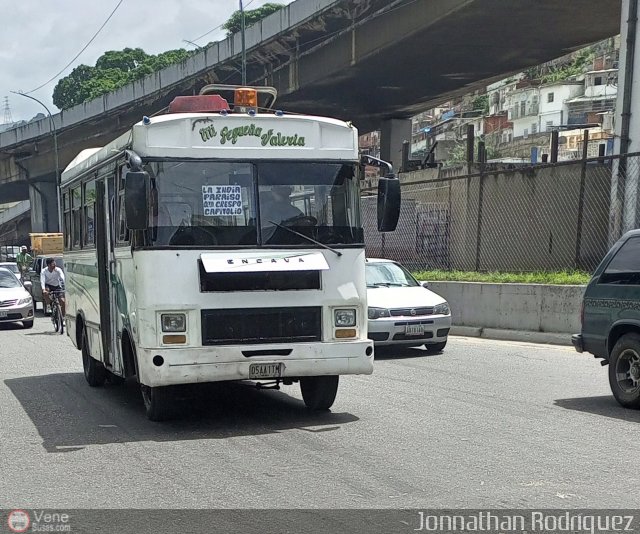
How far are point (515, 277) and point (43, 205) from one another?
A: 49.1m

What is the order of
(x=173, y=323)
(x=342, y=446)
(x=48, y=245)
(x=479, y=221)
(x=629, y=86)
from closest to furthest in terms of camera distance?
(x=342, y=446) → (x=173, y=323) → (x=479, y=221) → (x=629, y=86) → (x=48, y=245)

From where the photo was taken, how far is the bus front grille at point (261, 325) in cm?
827

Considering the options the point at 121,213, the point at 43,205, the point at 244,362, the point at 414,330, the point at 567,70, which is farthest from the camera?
the point at 567,70

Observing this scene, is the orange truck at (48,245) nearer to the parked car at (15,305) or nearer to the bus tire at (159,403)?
the parked car at (15,305)

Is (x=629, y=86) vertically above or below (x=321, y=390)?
above

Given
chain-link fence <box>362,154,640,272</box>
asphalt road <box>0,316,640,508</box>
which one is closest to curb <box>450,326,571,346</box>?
chain-link fence <box>362,154,640,272</box>

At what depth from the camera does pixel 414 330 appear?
1434 cm

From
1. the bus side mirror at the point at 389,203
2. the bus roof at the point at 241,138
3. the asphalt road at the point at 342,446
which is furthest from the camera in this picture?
the bus side mirror at the point at 389,203

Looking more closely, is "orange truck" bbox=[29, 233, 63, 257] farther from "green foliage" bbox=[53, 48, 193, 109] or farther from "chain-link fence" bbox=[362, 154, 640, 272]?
"green foliage" bbox=[53, 48, 193, 109]

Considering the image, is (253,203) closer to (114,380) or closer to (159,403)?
(159,403)

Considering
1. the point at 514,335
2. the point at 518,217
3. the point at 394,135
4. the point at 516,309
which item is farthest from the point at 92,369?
the point at 394,135

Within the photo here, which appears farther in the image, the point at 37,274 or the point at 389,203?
the point at 37,274

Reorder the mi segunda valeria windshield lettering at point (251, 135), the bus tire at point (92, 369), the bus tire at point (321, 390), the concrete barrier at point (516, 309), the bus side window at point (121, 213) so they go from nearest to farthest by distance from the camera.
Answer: the mi segunda valeria windshield lettering at point (251, 135) < the bus side window at point (121, 213) < the bus tire at point (321, 390) < the bus tire at point (92, 369) < the concrete barrier at point (516, 309)

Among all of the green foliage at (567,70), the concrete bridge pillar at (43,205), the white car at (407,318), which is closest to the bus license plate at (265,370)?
the white car at (407,318)
